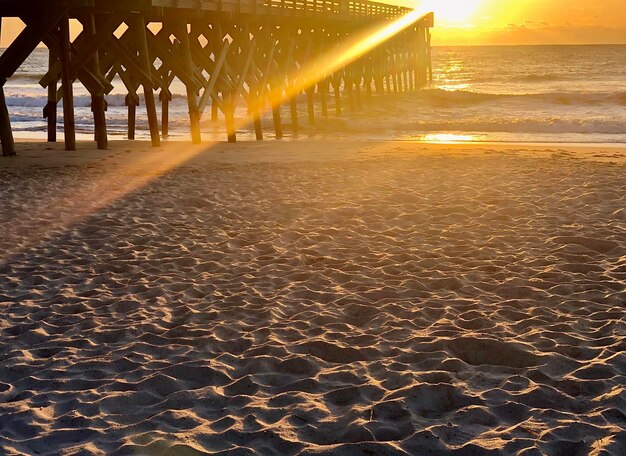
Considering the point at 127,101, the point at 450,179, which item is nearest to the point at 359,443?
the point at 450,179

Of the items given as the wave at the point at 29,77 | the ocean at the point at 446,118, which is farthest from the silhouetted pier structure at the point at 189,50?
the wave at the point at 29,77

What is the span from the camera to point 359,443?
330cm

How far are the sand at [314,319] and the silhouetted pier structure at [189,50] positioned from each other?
3.70 m

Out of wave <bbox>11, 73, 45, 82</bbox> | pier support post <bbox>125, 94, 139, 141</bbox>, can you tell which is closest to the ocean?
pier support post <bbox>125, 94, 139, 141</bbox>

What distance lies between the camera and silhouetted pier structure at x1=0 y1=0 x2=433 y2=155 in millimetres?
12625

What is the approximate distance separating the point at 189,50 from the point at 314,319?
11083 mm

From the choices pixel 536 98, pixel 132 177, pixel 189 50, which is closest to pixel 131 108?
pixel 189 50

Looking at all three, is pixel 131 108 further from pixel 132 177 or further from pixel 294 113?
pixel 132 177

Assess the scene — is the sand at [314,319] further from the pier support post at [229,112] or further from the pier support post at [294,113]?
the pier support post at [294,113]

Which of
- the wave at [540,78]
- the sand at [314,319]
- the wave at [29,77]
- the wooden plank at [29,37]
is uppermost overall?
the wave at [29,77]

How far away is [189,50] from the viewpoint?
1504 centimetres

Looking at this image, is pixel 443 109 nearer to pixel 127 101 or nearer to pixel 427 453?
pixel 127 101

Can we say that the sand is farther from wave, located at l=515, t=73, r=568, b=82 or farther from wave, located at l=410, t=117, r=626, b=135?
wave, located at l=515, t=73, r=568, b=82

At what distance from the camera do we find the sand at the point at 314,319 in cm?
347
